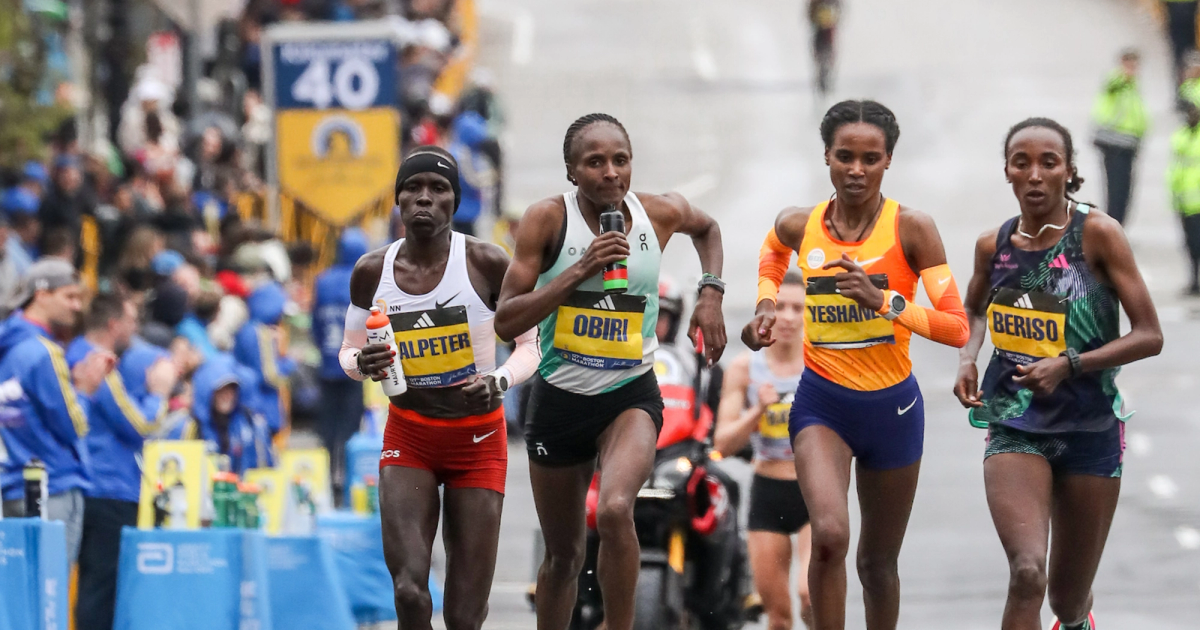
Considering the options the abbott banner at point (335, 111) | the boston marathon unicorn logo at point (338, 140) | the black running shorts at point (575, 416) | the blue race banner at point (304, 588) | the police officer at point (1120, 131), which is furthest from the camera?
the police officer at point (1120, 131)

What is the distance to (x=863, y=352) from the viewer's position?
26.0 feet

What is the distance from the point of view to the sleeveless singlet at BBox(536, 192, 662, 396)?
26.3 ft

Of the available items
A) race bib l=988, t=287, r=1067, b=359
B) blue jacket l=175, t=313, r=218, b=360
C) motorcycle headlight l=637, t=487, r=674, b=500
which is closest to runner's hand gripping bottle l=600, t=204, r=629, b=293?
race bib l=988, t=287, r=1067, b=359

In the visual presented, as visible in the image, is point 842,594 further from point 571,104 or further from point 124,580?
point 571,104

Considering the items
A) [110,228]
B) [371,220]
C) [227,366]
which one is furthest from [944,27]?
[227,366]

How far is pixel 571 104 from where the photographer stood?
1332 inches

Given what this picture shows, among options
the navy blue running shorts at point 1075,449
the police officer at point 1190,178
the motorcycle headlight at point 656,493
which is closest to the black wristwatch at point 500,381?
the motorcycle headlight at point 656,493

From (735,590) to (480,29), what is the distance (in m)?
30.8

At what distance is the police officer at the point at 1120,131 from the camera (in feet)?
72.8

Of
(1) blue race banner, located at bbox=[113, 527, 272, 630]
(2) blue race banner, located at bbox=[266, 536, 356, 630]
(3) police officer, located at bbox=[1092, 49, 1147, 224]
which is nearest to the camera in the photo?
(1) blue race banner, located at bbox=[113, 527, 272, 630]

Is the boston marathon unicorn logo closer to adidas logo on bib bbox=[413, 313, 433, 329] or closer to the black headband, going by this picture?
the black headband

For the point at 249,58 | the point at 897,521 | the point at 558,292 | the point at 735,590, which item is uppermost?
the point at 249,58

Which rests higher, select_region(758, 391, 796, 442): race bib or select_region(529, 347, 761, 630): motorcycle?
select_region(758, 391, 796, 442): race bib

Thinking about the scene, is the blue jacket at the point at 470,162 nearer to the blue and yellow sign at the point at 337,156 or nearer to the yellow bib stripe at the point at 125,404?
Result: the blue and yellow sign at the point at 337,156
